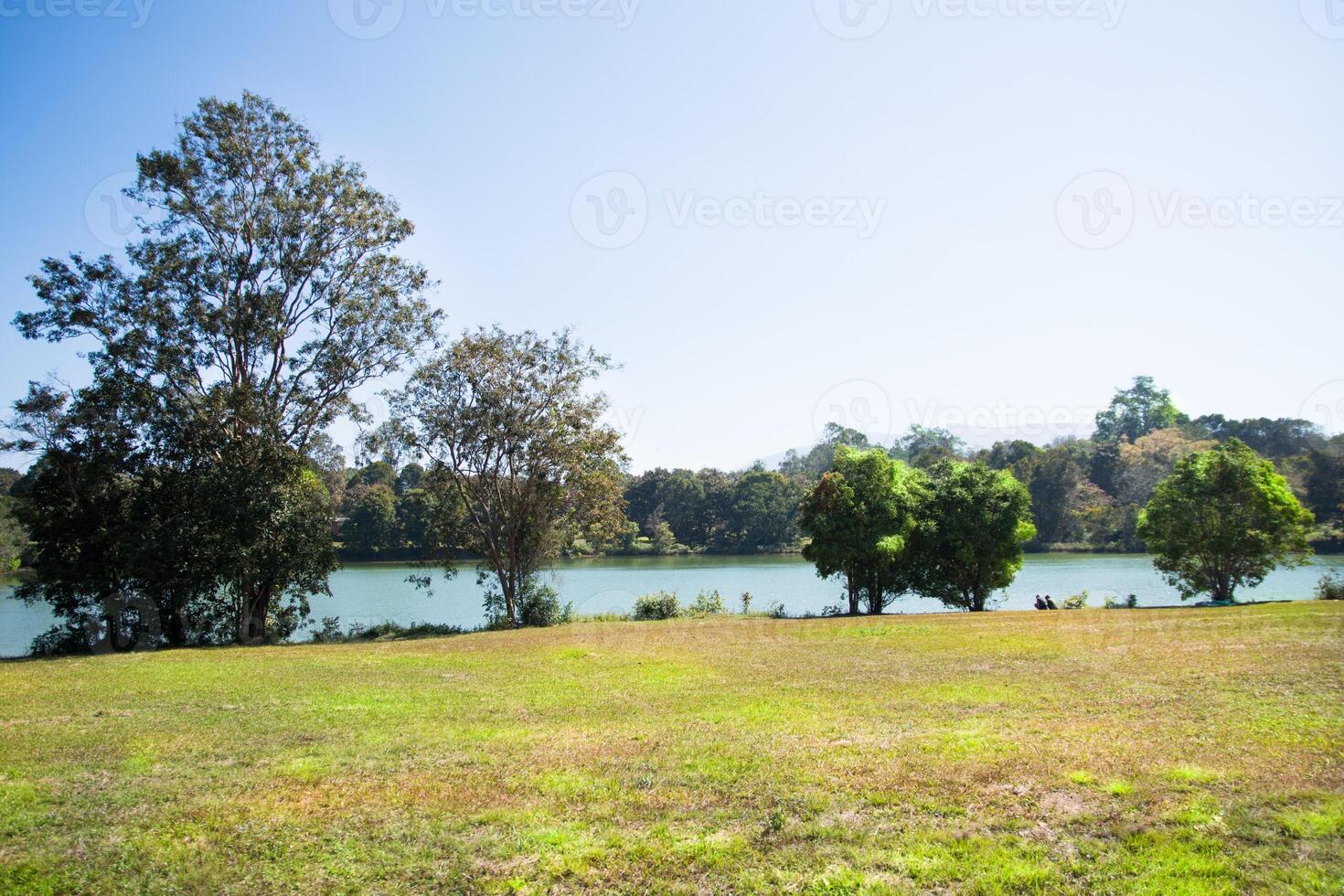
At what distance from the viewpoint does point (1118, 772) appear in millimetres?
8344

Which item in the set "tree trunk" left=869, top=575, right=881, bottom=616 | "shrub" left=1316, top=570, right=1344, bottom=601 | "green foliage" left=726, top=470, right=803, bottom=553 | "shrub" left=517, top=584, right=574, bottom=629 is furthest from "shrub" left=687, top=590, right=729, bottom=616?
"green foliage" left=726, top=470, right=803, bottom=553

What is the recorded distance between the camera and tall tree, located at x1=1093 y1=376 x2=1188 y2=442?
14525 centimetres

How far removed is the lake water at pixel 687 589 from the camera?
40.7 meters

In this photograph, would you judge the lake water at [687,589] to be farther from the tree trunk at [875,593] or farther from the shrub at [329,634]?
the shrub at [329,634]

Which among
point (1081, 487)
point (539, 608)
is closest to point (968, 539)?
point (539, 608)

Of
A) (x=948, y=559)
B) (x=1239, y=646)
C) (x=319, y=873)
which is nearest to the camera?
(x=319, y=873)

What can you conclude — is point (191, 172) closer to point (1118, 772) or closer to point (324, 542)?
point (324, 542)

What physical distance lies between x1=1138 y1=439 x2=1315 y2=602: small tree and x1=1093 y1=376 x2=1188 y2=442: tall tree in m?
125

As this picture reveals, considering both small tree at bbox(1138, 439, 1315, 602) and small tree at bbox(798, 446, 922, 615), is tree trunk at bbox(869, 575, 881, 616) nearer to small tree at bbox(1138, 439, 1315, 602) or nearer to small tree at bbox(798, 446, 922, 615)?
small tree at bbox(798, 446, 922, 615)

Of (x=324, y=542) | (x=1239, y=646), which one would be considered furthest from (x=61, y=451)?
(x=1239, y=646)

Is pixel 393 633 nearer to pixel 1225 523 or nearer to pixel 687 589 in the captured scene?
pixel 687 589

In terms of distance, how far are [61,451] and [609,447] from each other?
19380 millimetres

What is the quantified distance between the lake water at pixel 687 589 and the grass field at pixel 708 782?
2396 centimetres

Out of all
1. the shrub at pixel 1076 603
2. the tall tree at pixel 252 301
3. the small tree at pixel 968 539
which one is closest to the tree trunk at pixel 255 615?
the tall tree at pixel 252 301
